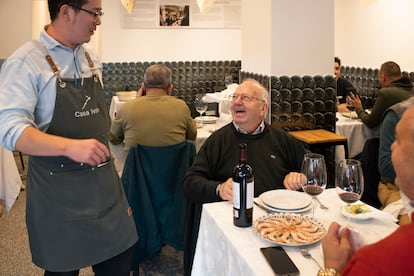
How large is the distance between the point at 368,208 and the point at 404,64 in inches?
156

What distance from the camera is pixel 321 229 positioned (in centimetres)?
146

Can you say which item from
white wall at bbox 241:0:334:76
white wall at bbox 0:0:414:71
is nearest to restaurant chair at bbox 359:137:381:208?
white wall at bbox 241:0:334:76

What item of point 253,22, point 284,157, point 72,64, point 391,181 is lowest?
point 391,181

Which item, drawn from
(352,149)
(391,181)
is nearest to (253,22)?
(352,149)

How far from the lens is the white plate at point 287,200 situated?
1.70 m

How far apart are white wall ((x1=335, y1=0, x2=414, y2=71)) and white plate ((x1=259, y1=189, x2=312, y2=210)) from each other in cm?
384

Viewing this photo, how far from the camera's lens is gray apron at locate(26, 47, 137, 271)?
63.7 inches

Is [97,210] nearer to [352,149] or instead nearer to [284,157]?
[284,157]

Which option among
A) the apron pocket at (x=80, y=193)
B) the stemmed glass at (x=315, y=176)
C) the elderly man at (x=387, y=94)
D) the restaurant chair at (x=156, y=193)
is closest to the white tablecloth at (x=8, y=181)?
the restaurant chair at (x=156, y=193)

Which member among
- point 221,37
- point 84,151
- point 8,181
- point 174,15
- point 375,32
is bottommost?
point 8,181

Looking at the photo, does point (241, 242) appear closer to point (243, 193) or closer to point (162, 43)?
point (243, 193)

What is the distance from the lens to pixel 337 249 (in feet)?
3.68

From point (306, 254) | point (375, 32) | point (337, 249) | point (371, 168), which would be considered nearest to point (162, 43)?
point (375, 32)

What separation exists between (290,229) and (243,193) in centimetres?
20
